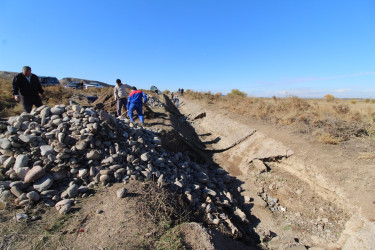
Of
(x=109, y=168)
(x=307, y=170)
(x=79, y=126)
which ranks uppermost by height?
(x=79, y=126)

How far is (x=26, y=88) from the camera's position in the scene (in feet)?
13.8

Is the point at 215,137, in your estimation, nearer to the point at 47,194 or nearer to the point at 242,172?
the point at 242,172

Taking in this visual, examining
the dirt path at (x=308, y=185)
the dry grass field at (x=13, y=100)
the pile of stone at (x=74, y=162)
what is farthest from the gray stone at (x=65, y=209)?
the dry grass field at (x=13, y=100)

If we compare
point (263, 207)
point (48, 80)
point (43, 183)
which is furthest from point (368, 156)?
point (48, 80)

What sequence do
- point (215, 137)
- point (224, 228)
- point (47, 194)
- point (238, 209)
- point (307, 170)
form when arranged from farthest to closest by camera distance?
point (215, 137) → point (307, 170) → point (238, 209) → point (224, 228) → point (47, 194)

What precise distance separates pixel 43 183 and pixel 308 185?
5773 millimetres

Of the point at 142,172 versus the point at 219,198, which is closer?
the point at 142,172

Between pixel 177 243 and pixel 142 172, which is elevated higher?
pixel 142 172

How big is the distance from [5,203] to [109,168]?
144cm

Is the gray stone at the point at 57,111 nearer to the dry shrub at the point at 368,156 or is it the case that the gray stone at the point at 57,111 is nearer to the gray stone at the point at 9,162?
the gray stone at the point at 9,162

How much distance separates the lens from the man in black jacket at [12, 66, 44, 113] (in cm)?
408

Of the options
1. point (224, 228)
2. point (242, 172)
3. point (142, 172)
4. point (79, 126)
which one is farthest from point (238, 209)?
point (79, 126)

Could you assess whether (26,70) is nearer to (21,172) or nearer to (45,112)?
(45,112)

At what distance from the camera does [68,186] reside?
310 cm
